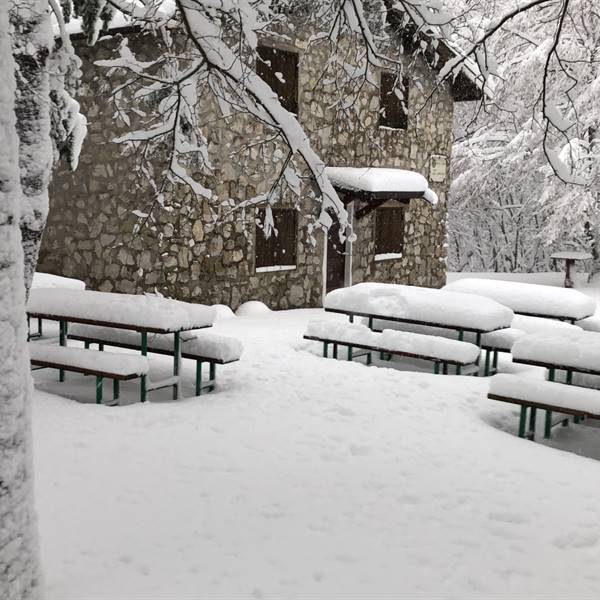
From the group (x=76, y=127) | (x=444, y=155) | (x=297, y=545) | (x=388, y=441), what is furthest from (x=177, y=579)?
(x=444, y=155)

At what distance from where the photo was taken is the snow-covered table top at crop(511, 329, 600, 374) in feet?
22.4

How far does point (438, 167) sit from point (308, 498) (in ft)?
43.3

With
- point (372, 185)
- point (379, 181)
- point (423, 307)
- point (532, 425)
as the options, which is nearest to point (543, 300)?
point (423, 307)

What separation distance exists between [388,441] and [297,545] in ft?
7.03

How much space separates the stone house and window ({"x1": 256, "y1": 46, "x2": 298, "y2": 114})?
0.7 inches

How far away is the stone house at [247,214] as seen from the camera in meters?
11.7

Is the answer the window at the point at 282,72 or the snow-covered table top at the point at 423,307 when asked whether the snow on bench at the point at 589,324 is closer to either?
the snow-covered table top at the point at 423,307

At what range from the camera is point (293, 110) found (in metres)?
13.5

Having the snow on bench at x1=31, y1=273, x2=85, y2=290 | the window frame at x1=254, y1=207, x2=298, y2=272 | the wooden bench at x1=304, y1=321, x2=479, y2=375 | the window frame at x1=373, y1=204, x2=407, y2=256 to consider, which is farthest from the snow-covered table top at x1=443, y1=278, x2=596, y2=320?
the snow on bench at x1=31, y1=273, x2=85, y2=290

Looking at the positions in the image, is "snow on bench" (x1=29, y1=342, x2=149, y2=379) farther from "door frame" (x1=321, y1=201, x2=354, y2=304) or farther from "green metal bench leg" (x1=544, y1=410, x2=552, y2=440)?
"door frame" (x1=321, y1=201, x2=354, y2=304)

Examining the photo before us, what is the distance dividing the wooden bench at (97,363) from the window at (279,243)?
6.25 meters

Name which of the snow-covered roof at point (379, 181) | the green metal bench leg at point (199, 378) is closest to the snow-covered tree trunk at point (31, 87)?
the green metal bench leg at point (199, 378)

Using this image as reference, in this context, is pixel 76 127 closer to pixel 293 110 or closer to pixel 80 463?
pixel 80 463

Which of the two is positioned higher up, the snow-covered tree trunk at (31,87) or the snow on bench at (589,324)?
the snow-covered tree trunk at (31,87)
